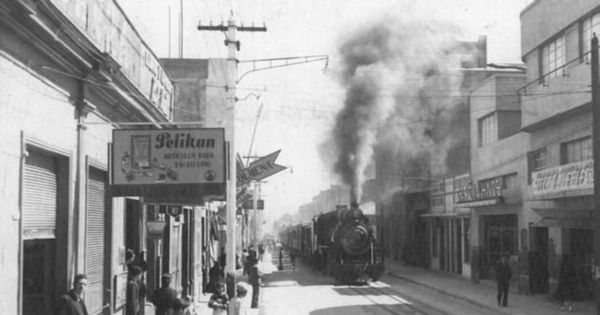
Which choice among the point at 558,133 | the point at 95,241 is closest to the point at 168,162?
the point at 95,241

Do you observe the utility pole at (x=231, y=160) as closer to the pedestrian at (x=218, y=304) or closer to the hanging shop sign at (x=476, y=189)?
the pedestrian at (x=218, y=304)

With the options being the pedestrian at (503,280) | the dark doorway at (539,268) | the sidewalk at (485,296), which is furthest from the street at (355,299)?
the dark doorway at (539,268)

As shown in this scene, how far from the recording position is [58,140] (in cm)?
917

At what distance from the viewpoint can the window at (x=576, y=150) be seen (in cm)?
2081

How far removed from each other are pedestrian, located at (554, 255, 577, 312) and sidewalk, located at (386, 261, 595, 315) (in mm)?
213

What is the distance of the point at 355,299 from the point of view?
2314 centimetres

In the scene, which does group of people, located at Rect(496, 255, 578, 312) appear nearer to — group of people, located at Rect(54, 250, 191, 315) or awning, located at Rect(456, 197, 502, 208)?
awning, located at Rect(456, 197, 502, 208)

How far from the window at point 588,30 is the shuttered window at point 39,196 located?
15.9 m

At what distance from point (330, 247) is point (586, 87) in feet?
43.3

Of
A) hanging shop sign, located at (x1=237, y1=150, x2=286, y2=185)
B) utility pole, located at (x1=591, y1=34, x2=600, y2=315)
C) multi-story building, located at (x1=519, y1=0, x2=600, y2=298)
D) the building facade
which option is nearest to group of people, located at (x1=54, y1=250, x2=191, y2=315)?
the building facade

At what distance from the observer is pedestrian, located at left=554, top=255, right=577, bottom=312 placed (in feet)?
65.8

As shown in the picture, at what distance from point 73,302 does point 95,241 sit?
3.01 m

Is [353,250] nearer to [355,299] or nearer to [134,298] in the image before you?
[355,299]

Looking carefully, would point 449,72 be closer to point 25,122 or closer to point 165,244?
point 165,244
